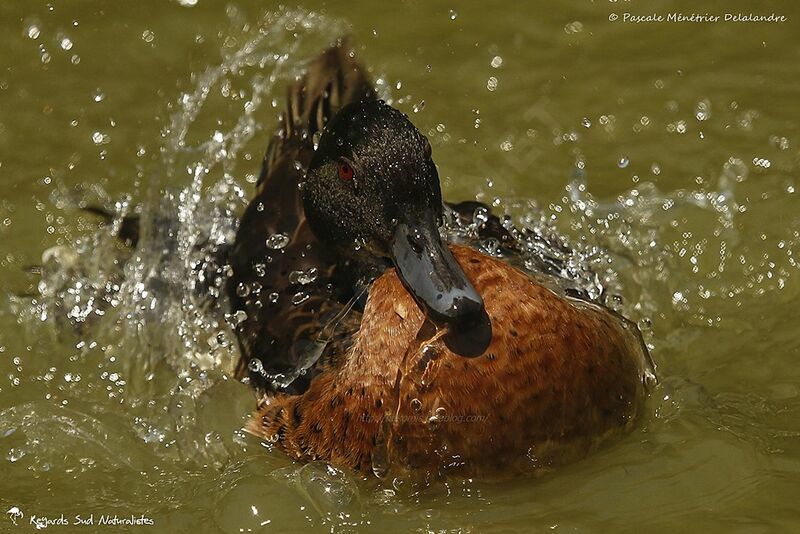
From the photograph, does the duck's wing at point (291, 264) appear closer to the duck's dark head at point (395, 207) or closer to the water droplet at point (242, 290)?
the water droplet at point (242, 290)

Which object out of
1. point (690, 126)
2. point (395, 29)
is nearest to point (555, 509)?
point (690, 126)

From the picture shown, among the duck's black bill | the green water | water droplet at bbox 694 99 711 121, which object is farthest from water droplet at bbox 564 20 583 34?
the duck's black bill

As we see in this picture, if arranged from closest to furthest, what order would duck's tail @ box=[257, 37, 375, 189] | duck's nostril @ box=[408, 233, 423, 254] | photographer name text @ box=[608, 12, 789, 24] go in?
1. duck's nostril @ box=[408, 233, 423, 254]
2. duck's tail @ box=[257, 37, 375, 189]
3. photographer name text @ box=[608, 12, 789, 24]

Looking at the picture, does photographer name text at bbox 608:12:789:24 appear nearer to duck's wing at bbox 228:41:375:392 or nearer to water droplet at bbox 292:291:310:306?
duck's wing at bbox 228:41:375:392

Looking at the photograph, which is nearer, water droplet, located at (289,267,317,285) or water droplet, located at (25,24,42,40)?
water droplet, located at (289,267,317,285)

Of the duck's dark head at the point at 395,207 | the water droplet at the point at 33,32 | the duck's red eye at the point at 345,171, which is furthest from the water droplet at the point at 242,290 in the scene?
the water droplet at the point at 33,32

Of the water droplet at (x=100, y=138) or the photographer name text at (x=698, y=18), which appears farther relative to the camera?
the photographer name text at (x=698, y=18)

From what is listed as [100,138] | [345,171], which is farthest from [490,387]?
[100,138]
